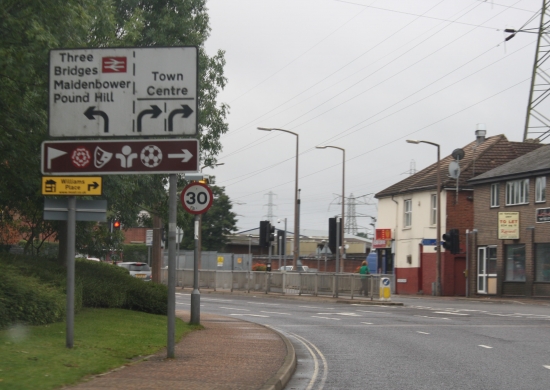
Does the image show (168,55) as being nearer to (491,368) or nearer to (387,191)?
(491,368)

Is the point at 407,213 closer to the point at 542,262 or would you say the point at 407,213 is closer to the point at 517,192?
the point at 517,192

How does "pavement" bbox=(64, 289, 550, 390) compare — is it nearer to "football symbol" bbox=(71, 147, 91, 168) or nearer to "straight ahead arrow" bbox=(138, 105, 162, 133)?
"football symbol" bbox=(71, 147, 91, 168)

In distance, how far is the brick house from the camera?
140 ft

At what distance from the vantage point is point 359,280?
37.4 m

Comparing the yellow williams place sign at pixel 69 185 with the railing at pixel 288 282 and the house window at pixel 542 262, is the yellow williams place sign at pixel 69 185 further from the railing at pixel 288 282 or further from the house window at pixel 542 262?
the house window at pixel 542 262

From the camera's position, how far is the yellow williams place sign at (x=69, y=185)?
1274cm

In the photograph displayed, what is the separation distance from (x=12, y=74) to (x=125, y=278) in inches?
314

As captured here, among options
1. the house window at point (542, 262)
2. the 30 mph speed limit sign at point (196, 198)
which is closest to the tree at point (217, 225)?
the house window at point (542, 262)

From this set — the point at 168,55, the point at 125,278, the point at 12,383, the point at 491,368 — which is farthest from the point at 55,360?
the point at 125,278

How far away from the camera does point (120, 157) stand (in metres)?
12.5

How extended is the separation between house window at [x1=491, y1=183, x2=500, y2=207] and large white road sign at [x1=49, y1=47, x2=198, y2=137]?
36.5 meters

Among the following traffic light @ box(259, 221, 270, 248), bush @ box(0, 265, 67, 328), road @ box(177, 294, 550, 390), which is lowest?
road @ box(177, 294, 550, 390)

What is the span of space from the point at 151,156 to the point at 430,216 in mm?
40591

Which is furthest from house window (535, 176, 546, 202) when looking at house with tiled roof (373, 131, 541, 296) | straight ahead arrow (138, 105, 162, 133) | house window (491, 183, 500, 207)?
straight ahead arrow (138, 105, 162, 133)
